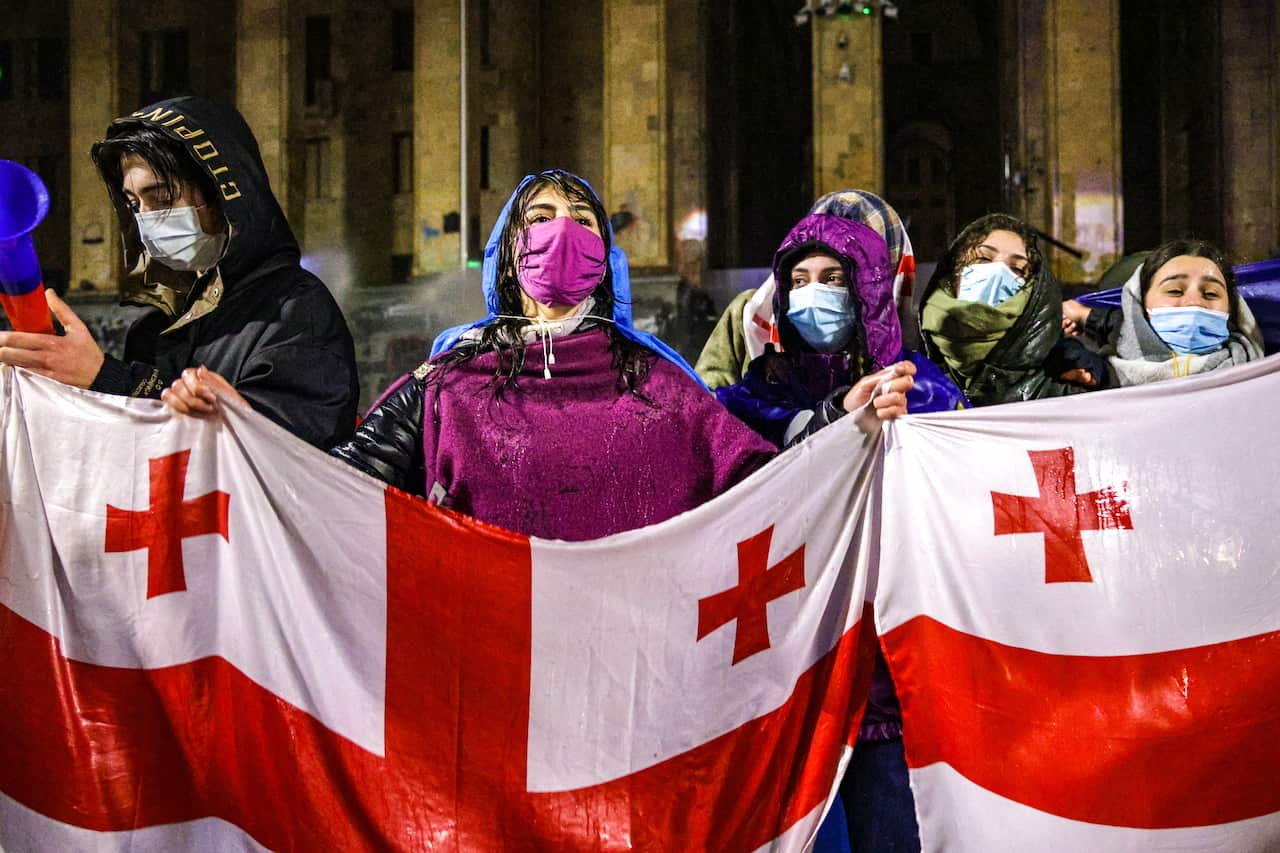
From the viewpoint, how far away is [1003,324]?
10.8 feet

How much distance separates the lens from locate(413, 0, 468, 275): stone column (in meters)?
18.5

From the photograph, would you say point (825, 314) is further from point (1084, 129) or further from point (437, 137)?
point (437, 137)

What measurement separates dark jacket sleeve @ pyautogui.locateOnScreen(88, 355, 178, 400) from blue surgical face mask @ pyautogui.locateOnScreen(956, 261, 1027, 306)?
197 centimetres

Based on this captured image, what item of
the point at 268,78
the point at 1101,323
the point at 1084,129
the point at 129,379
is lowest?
the point at 129,379

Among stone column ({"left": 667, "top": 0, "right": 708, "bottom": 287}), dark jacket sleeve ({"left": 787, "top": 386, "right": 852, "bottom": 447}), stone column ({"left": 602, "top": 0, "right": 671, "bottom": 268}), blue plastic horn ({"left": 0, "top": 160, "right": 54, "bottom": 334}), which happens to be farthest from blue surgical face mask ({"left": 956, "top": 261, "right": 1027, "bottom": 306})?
stone column ({"left": 667, "top": 0, "right": 708, "bottom": 287})

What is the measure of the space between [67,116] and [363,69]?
609cm

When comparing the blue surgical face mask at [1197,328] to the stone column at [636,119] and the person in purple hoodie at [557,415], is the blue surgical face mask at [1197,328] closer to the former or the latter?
the person in purple hoodie at [557,415]

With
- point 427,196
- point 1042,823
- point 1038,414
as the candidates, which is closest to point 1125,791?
point 1042,823

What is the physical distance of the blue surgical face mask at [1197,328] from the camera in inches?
128

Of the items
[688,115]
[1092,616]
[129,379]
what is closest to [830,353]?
[1092,616]

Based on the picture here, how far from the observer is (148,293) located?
3.07 meters

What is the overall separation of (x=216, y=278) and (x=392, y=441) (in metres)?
0.64

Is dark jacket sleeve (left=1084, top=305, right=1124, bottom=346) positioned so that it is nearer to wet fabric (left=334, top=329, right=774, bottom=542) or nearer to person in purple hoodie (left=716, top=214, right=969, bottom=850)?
person in purple hoodie (left=716, top=214, right=969, bottom=850)

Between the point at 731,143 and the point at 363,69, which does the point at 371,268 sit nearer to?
the point at 363,69
